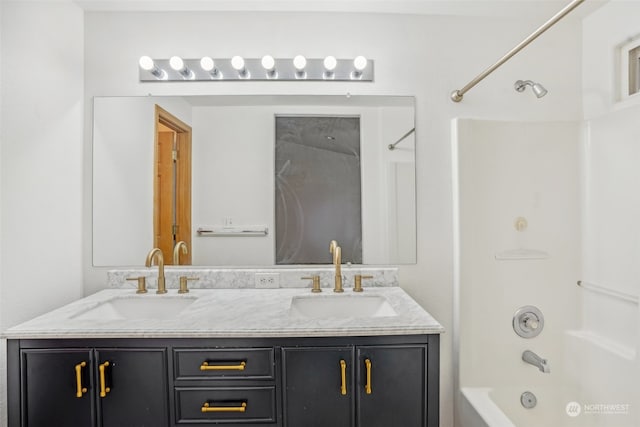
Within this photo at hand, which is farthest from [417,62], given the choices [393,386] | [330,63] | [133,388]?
[133,388]

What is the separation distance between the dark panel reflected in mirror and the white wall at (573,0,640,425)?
1280 mm

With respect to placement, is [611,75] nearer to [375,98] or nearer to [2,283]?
[375,98]

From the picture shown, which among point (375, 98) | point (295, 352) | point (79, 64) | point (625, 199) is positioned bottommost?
point (295, 352)

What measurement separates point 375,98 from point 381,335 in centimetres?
125

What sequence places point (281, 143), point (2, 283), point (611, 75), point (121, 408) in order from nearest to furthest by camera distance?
point (121, 408) < point (2, 283) < point (611, 75) < point (281, 143)

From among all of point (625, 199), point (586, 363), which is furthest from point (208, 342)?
point (625, 199)

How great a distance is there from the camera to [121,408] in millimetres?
1282

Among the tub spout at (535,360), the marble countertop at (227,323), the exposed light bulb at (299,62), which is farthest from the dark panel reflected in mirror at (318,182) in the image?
the tub spout at (535,360)

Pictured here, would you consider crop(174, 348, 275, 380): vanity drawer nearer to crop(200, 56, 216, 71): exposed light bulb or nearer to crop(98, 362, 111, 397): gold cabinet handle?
crop(98, 362, 111, 397): gold cabinet handle

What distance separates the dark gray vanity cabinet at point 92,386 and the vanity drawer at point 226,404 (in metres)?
0.07

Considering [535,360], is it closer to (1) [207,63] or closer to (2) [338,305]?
(2) [338,305]

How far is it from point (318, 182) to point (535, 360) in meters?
1.51

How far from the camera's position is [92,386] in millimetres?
1280

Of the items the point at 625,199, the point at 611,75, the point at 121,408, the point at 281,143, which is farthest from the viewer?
the point at 281,143
